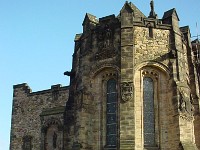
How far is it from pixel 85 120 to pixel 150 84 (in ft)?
11.1

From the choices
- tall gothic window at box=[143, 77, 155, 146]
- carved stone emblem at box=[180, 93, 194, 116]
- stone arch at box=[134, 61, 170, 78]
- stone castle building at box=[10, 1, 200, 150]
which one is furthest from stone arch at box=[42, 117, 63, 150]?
carved stone emblem at box=[180, 93, 194, 116]

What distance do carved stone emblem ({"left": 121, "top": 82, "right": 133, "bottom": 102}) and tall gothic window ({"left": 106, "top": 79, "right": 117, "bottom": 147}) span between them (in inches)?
43.7

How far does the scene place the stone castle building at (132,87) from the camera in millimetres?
15883

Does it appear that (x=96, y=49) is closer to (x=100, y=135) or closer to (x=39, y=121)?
(x=100, y=135)

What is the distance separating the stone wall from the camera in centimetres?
3058

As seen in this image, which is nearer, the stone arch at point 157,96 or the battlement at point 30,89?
the stone arch at point 157,96

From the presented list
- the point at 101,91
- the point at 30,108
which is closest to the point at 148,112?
the point at 101,91

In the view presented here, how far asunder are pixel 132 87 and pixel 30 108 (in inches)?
705

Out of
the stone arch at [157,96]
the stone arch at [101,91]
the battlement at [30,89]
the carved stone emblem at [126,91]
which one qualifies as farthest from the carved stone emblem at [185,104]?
the battlement at [30,89]

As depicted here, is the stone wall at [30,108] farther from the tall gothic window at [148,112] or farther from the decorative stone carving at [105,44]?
the tall gothic window at [148,112]

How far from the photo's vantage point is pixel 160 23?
17656mm

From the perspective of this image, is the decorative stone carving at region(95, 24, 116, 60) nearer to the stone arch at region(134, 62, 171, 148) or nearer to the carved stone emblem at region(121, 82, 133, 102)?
the stone arch at region(134, 62, 171, 148)

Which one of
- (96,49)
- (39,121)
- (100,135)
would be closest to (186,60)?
(96,49)

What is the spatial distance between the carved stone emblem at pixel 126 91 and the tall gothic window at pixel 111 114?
1110mm
